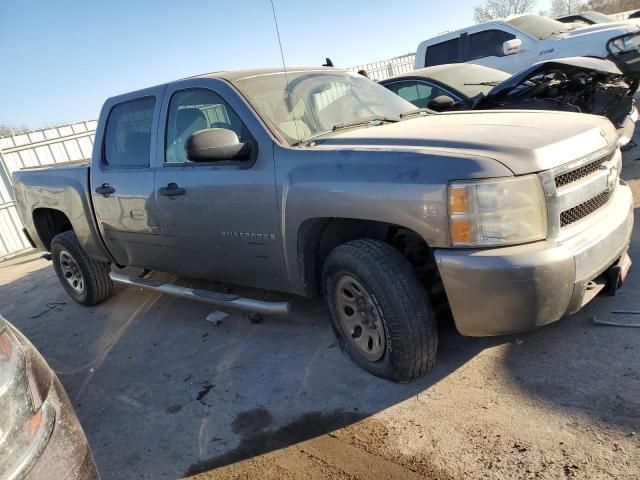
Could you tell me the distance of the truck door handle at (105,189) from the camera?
427 centimetres

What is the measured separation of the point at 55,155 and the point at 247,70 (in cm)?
993

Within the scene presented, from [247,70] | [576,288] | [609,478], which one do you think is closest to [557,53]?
[247,70]

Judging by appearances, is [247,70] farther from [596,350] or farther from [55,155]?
[55,155]

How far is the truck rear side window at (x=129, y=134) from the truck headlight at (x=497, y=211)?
2.66m

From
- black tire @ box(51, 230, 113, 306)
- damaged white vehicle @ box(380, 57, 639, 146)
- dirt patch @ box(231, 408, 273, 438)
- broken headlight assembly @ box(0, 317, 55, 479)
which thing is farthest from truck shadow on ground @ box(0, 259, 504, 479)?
damaged white vehicle @ box(380, 57, 639, 146)

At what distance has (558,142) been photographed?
248 cm

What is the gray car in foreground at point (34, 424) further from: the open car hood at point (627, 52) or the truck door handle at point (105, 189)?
the open car hood at point (627, 52)

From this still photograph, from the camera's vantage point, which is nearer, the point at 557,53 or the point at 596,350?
the point at 596,350

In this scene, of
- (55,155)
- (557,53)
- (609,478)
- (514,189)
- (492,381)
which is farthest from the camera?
(55,155)

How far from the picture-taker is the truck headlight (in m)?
2.29

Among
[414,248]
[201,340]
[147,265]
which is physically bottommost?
[201,340]

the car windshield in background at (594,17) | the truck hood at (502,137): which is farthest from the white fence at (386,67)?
the truck hood at (502,137)

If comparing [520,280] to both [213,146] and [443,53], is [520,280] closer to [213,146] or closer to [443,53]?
[213,146]

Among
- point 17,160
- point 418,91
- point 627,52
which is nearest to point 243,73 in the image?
point 418,91
